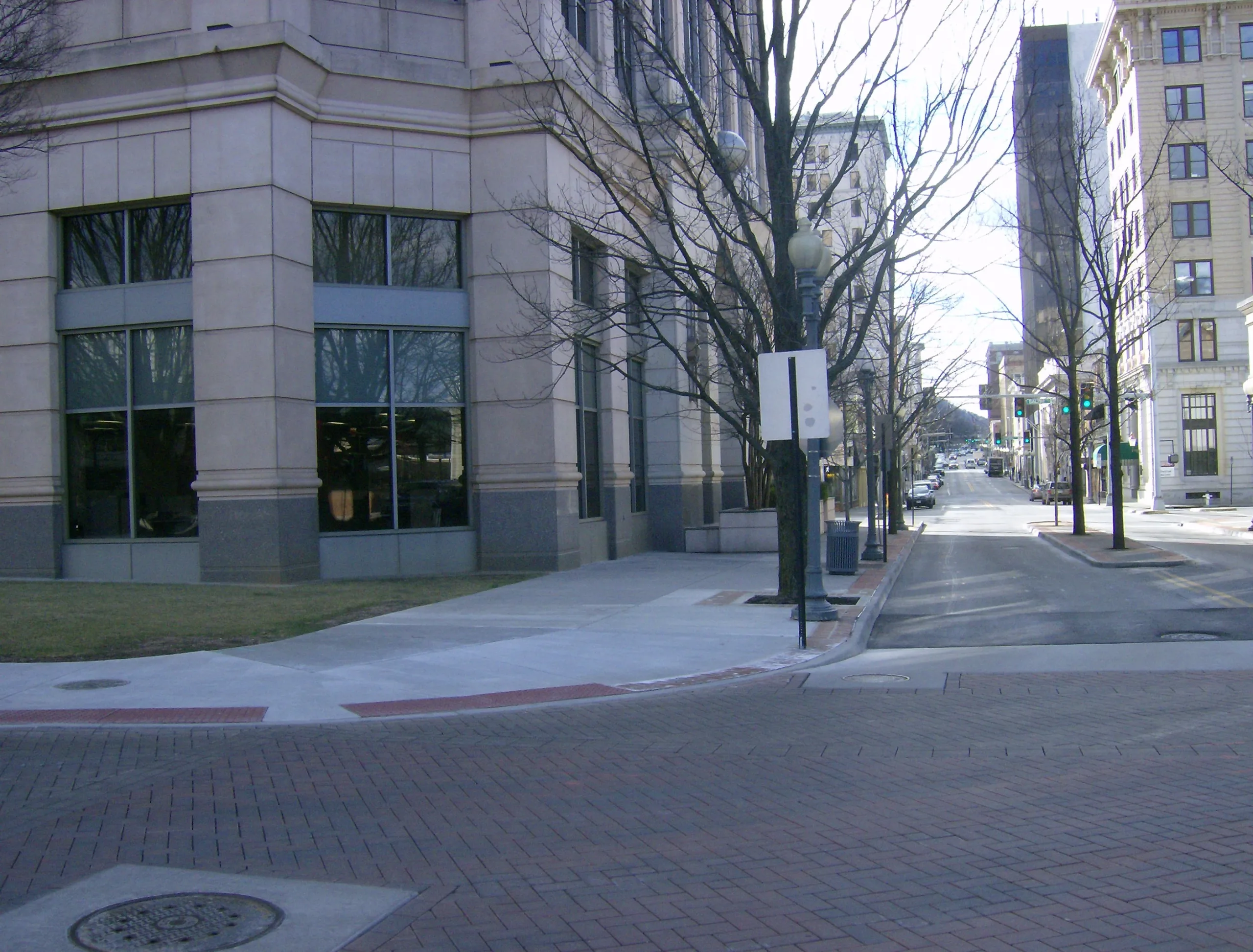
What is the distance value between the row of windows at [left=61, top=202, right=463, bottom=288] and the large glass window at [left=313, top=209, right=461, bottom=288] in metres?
0.01

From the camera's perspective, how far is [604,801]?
21.4 feet

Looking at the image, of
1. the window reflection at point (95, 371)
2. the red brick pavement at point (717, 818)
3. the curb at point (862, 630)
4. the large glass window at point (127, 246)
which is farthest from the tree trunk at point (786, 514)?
the window reflection at point (95, 371)

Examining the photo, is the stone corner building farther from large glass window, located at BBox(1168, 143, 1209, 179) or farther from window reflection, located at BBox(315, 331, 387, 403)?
large glass window, located at BBox(1168, 143, 1209, 179)

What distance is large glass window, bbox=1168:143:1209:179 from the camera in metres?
57.4

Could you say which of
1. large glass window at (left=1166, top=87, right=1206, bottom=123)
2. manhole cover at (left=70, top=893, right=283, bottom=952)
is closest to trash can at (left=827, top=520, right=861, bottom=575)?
manhole cover at (left=70, top=893, right=283, bottom=952)

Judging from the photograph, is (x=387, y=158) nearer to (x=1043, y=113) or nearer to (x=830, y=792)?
(x=830, y=792)

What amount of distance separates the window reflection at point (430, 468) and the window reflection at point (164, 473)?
12.0 feet

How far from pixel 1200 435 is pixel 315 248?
54.3m

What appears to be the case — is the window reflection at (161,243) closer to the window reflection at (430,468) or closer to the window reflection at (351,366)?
the window reflection at (351,366)

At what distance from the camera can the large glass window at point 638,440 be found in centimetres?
2811

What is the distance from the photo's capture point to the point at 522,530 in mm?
21156

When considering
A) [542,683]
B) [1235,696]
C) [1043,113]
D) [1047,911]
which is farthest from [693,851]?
[1043,113]

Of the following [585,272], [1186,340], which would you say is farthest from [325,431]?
[1186,340]

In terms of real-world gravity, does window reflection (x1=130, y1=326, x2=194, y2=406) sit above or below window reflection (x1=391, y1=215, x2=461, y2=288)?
below
